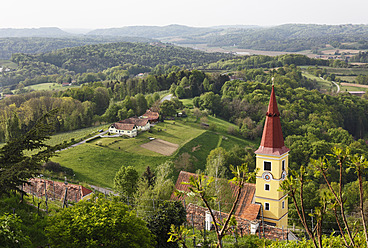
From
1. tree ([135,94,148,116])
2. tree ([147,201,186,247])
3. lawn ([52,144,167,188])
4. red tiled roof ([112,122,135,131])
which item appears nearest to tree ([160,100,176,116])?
tree ([135,94,148,116])

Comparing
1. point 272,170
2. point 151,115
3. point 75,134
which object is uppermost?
point 272,170

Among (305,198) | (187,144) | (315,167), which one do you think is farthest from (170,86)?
(315,167)

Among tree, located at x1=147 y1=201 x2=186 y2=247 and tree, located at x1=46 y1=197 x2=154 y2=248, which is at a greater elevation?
tree, located at x1=46 y1=197 x2=154 y2=248

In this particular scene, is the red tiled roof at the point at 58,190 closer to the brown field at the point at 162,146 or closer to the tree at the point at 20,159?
the tree at the point at 20,159

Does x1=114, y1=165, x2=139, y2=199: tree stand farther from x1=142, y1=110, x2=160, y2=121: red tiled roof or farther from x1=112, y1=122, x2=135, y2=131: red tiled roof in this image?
x1=142, y1=110, x2=160, y2=121: red tiled roof

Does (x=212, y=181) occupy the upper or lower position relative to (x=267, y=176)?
upper

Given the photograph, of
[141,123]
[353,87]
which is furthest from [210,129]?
[353,87]

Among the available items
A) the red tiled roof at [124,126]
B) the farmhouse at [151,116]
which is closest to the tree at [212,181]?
the red tiled roof at [124,126]

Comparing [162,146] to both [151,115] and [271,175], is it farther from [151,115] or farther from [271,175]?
[271,175]
